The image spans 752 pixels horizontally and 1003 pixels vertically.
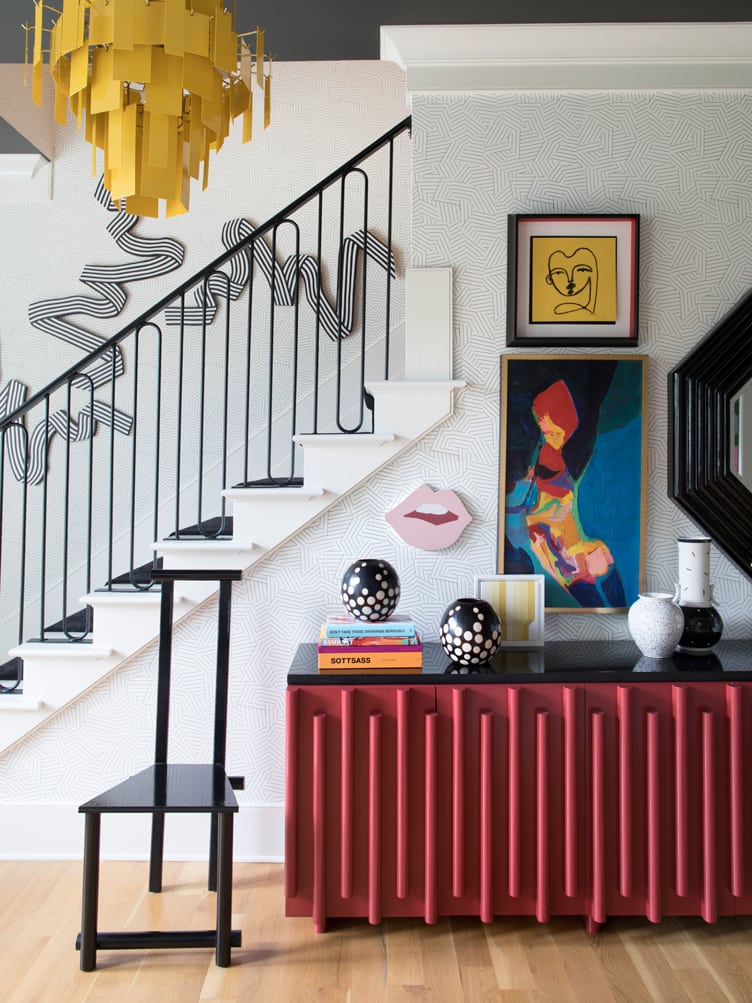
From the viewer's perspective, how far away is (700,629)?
2.80 m

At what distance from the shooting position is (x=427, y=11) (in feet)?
9.22

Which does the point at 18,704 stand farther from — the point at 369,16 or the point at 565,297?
the point at 369,16

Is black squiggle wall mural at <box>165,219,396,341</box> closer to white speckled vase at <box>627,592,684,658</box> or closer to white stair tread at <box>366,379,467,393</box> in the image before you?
white stair tread at <box>366,379,467,393</box>

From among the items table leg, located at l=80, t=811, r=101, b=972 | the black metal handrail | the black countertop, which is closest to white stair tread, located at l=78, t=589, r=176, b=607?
the black countertop

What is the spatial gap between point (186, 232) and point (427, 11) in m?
1.88

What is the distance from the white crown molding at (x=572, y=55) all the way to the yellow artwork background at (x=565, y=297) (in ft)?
1.79

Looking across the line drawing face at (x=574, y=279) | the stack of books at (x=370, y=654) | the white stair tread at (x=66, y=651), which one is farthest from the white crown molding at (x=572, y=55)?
the white stair tread at (x=66, y=651)

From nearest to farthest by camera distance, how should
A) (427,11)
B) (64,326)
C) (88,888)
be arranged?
(88,888), (427,11), (64,326)

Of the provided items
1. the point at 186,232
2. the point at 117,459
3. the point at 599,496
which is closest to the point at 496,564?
the point at 599,496

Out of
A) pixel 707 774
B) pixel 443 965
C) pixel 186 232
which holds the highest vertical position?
pixel 186 232

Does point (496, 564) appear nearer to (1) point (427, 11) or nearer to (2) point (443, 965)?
(2) point (443, 965)

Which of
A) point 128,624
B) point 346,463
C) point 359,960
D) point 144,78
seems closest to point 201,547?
point 128,624

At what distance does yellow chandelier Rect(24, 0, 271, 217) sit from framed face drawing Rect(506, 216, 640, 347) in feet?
4.70

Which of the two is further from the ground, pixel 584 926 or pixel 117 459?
pixel 117 459
